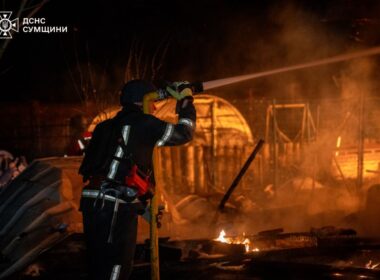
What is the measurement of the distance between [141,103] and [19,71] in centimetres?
1596

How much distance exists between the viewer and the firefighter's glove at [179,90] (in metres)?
3.88

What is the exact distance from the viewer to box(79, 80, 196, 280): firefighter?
3.74 metres

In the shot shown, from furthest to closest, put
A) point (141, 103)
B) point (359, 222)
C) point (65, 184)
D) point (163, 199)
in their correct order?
point (163, 199) < point (359, 222) < point (65, 184) < point (141, 103)

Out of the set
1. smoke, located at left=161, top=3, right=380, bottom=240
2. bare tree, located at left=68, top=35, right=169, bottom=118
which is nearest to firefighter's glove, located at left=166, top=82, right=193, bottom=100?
smoke, located at left=161, top=3, right=380, bottom=240

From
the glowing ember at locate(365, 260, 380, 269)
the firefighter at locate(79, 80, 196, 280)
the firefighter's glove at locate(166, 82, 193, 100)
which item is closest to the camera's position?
the firefighter at locate(79, 80, 196, 280)

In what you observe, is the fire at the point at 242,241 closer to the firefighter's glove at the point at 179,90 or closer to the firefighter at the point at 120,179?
the firefighter at the point at 120,179

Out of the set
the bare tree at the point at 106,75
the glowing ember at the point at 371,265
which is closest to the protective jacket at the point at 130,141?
the glowing ember at the point at 371,265

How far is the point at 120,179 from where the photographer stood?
3762mm

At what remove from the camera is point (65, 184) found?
724 cm

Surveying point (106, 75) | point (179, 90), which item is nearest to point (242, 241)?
point (179, 90)

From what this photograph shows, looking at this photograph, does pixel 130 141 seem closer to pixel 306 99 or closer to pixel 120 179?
pixel 120 179

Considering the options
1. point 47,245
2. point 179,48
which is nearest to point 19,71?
point 179,48

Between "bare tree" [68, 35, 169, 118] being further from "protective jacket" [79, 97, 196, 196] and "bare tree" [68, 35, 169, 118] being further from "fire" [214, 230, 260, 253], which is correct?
"protective jacket" [79, 97, 196, 196]

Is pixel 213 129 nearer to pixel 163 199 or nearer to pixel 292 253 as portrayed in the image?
pixel 163 199
